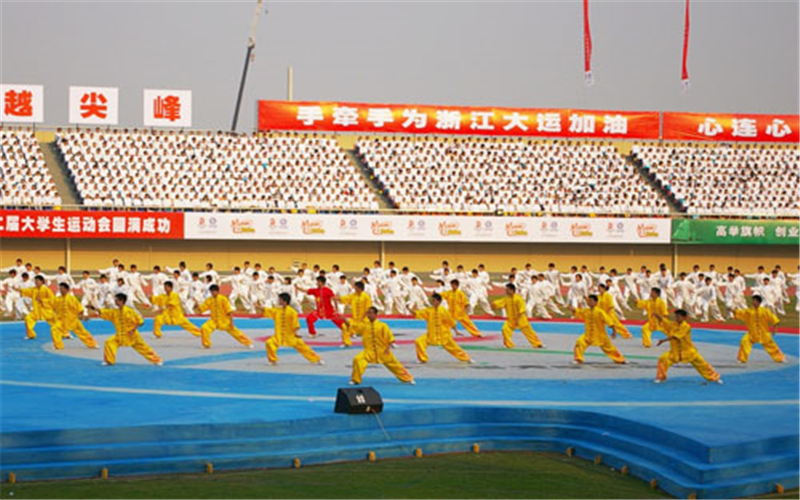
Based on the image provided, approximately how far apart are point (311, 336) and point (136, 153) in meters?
24.0

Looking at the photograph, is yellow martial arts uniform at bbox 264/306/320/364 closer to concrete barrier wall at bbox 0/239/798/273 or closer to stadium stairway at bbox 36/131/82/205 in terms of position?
concrete barrier wall at bbox 0/239/798/273

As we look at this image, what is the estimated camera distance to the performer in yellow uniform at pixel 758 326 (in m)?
21.2

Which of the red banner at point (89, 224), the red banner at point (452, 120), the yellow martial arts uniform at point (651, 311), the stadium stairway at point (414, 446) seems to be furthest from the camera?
the red banner at point (452, 120)

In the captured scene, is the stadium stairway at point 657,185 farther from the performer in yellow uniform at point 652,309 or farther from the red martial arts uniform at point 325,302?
the red martial arts uniform at point 325,302

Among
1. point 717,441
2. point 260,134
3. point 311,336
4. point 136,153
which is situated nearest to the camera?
point 717,441

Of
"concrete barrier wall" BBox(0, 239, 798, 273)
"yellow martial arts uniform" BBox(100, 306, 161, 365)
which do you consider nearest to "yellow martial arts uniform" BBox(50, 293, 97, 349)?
"yellow martial arts uniform" BBox(100, 306, 161, 365)

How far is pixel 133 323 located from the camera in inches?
795

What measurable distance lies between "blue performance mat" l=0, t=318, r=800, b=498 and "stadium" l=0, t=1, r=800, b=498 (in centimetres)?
5

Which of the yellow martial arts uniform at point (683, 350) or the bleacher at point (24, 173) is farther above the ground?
the bleacher at point (24, 173)

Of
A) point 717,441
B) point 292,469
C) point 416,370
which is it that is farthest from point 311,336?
point 717,441

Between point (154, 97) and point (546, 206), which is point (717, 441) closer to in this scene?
point (546, 206)

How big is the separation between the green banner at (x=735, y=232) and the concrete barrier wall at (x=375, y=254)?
4.85ft

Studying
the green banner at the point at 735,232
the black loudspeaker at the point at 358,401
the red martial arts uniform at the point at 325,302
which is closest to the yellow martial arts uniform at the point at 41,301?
the red martial arts uniform at the point at 325,302

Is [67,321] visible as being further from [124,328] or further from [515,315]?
[515,315]
